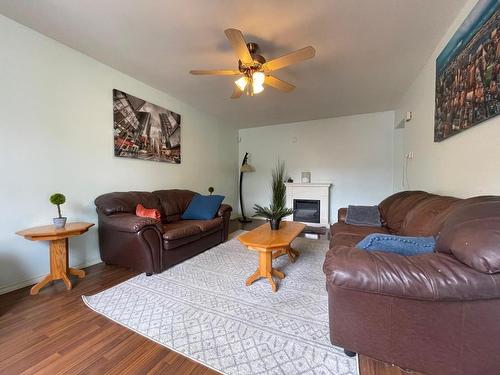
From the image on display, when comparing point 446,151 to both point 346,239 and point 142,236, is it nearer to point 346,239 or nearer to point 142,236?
point 346,239

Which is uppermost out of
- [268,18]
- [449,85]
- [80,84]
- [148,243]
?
[268,18]

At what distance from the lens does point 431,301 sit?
959 millimetres

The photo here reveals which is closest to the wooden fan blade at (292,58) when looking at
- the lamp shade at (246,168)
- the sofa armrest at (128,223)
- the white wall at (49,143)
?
the sofa armrest at (128,223)

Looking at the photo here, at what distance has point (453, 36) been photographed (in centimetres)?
192

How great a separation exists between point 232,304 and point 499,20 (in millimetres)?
2670

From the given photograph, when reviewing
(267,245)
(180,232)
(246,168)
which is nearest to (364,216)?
(267,245)

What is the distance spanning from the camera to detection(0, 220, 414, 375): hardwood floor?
124 centimetres

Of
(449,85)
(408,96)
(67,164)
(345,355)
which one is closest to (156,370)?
(345,355)

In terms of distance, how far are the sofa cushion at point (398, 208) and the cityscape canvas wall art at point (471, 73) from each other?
0.64 meters

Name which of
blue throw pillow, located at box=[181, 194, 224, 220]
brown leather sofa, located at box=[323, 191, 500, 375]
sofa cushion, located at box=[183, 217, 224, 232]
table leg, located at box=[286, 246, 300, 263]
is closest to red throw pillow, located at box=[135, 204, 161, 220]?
sofa cushion, located at box=[183, 217, 224, 232]

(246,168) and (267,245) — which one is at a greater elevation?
(246,168)

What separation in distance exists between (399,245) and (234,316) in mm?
1261

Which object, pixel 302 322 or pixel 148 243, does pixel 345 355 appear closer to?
pixel 302 322

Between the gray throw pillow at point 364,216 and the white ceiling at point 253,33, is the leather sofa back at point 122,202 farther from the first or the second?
the gray throw pillow at point 364,216
